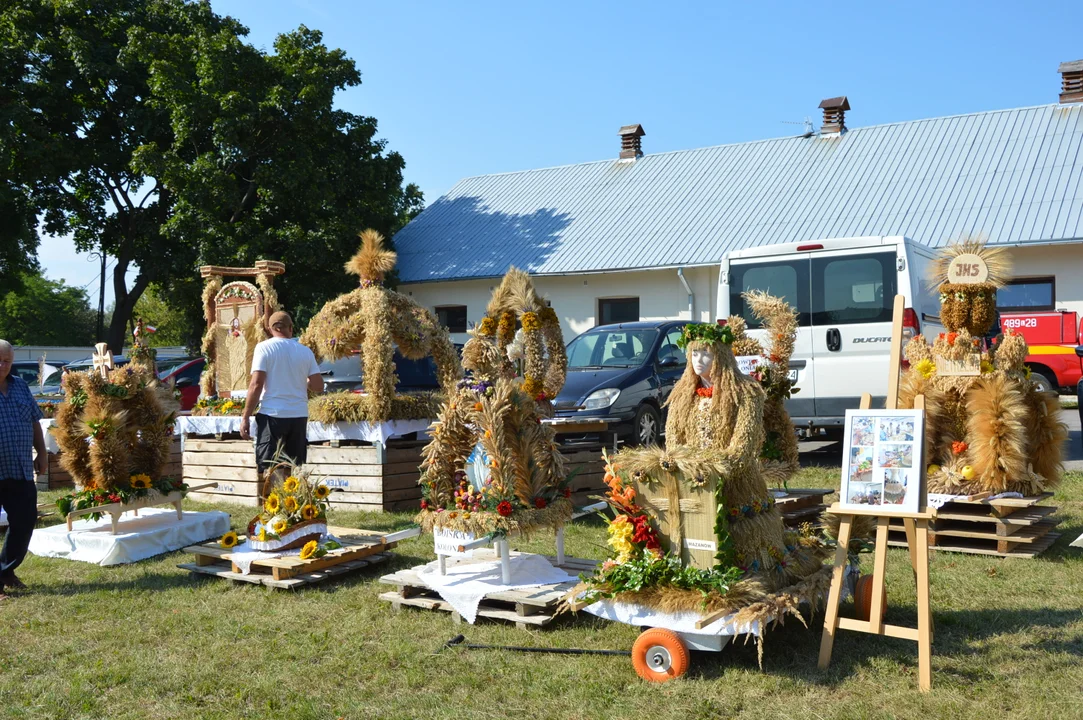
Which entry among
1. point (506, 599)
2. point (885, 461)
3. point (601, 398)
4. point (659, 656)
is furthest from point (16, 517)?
point (601, 398)

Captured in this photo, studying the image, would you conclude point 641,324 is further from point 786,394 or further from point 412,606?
point 412,606

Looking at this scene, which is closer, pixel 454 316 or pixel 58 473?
pixel 58 473

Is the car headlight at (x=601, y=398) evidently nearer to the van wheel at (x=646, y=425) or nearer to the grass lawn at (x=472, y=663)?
the van wheel at (x=646, y=425)

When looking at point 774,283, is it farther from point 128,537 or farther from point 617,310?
point 617,310

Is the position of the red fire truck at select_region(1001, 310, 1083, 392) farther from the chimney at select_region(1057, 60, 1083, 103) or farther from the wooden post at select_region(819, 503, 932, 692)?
the wooden post at select_region(819, 503, 932, 692)

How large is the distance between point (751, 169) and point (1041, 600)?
19.0 m

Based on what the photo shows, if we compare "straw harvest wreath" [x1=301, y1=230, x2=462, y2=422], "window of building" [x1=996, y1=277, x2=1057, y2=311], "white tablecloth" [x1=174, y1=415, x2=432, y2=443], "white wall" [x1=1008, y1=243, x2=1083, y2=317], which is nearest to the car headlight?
"straw harvest wreath" [x1=301, y1=230, x2=462, y2=422]

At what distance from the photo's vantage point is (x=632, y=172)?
82.7ft

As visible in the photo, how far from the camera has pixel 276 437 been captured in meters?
7.39

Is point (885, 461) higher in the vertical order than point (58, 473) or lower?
higher

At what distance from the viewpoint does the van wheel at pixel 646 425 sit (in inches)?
419

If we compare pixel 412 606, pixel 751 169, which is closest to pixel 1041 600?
pixel 412 606

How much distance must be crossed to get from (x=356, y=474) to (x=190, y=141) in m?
17.3

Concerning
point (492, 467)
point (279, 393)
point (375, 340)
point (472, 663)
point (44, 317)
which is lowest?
point (472, 663)
